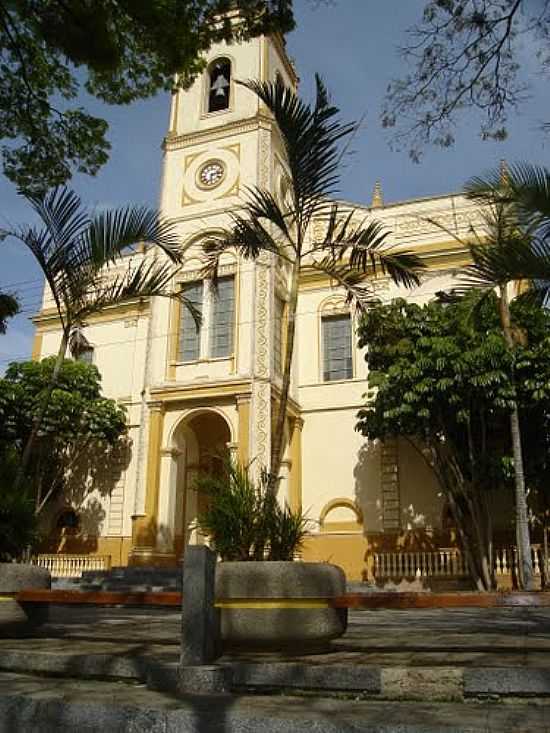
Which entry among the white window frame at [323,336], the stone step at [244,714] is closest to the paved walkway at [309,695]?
the stone step at [244,714]

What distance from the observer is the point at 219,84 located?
811 inches

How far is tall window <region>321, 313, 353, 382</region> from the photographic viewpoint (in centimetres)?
1823

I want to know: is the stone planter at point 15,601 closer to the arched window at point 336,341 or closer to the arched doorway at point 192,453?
the arched doorway at point 192,453

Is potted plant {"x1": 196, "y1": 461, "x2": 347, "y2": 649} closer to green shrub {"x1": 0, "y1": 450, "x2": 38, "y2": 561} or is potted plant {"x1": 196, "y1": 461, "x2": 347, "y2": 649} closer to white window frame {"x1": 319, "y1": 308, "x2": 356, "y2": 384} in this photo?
green shrub {"x1": 0, "y1": 450, "x2": 38, "y2": 561}

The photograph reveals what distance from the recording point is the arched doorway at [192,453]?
55.1 ft

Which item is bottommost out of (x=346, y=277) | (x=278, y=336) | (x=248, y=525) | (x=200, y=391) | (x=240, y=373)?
(x=248, y=525)

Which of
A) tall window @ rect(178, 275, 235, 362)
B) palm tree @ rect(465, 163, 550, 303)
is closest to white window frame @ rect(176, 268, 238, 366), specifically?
tall window @ rect(178, 275, 235, 362)

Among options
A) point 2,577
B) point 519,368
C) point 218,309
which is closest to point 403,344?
point 519,368

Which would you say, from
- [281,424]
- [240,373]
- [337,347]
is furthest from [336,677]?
[337,347]

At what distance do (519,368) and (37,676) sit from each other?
37.5 ft

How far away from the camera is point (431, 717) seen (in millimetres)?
2531

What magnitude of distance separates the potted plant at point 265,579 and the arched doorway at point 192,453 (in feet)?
39.0

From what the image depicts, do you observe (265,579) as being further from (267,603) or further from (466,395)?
(466,395)

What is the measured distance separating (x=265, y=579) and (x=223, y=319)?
13912 millimetres
